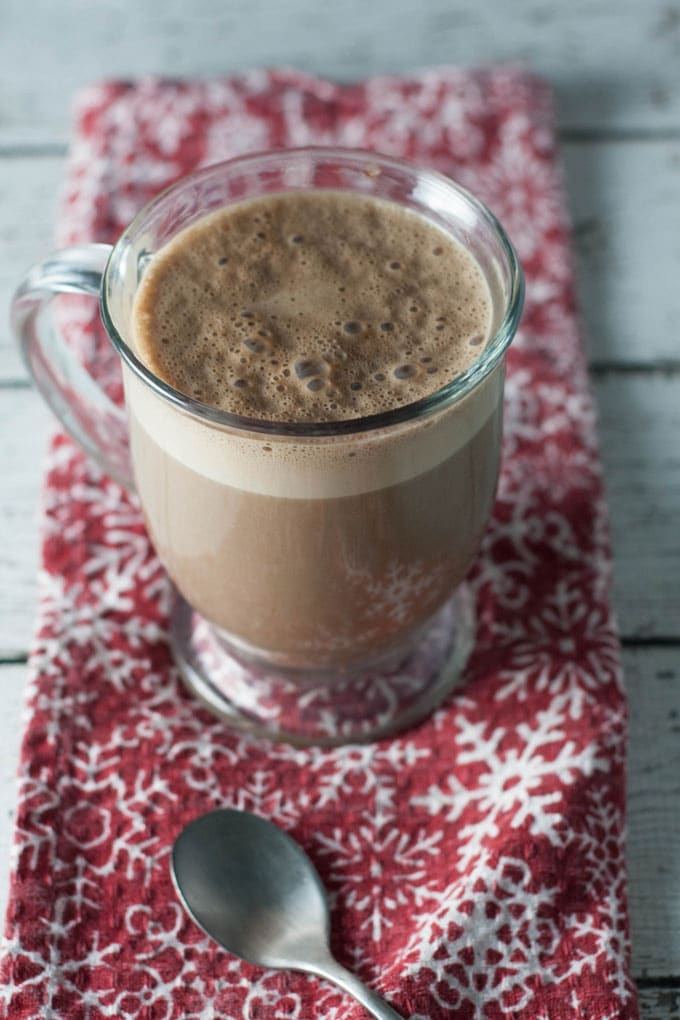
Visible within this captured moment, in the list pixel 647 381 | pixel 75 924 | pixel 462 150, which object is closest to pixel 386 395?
pixel 75 924

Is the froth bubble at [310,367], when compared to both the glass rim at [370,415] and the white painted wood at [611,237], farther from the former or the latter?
the white painted wood at [611,237]

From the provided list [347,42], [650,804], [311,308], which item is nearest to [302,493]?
[311,308]

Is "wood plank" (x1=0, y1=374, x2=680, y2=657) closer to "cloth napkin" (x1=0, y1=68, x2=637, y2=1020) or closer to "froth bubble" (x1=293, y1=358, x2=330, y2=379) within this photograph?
"cloth napkin" (x1=0, y1=68, x2=637, y2=1020)

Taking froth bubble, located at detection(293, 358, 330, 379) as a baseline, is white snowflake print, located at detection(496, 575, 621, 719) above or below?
below

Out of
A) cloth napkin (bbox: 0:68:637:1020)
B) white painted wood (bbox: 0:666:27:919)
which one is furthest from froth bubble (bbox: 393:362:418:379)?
white painted wood (bbox: 0:666:27:919)

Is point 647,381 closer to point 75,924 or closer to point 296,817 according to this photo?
point 296,817

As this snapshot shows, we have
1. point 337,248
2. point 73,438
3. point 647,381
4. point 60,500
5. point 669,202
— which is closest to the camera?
point 337,248

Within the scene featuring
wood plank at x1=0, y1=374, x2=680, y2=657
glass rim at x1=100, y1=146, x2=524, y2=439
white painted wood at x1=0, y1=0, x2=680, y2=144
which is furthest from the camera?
white painted wood at x1=0, y1=0, x2=680, y2=144
